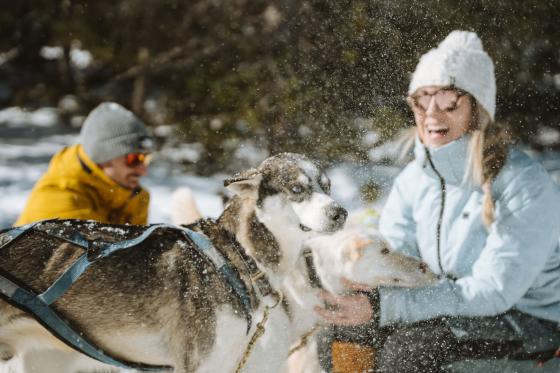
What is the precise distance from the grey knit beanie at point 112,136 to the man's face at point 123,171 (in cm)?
7

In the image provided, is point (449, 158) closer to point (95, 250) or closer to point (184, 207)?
point (184, 207)

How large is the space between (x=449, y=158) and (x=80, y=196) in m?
1.96

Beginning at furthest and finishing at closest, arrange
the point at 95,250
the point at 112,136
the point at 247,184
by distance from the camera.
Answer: the point at 112,136 → the point at 247,184 → the point at 95,250

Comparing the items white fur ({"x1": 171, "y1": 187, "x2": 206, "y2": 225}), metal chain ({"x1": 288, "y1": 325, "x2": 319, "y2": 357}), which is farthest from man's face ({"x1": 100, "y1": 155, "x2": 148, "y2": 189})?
metal chain ({"x1": 288, "y1": 325, "x2": 319, "y2": 357})

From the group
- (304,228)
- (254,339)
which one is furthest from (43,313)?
(304,228)

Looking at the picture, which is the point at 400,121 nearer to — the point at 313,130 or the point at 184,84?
the point at 313,130

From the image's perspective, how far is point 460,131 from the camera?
2473 millimetres

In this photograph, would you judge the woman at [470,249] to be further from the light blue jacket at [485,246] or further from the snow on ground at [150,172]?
the snow on ground at [150,172]

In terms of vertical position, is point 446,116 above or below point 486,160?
above

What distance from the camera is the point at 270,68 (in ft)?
15.1

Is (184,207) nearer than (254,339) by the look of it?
No

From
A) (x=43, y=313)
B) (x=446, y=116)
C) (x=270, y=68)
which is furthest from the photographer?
(x=270, y=68)

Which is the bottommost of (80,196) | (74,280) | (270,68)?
(74,280)

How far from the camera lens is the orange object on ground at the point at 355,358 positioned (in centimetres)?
244
